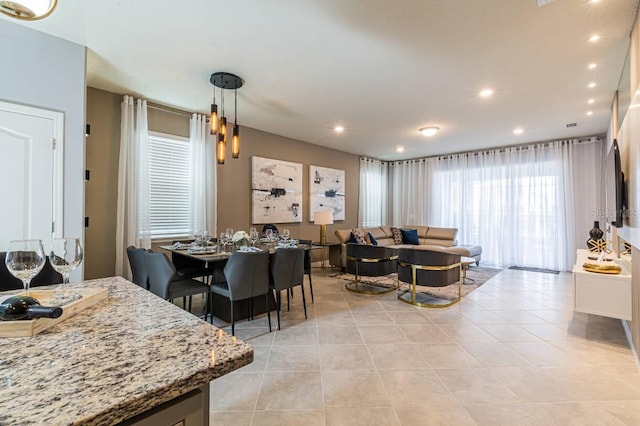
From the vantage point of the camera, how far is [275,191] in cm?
585

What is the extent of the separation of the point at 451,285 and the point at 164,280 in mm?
4345

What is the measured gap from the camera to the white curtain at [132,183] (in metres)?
3.91

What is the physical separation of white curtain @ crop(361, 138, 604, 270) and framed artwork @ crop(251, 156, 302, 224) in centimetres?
378

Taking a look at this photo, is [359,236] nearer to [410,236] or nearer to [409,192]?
[410,236]

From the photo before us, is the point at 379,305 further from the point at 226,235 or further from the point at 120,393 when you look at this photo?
the point at 120,393

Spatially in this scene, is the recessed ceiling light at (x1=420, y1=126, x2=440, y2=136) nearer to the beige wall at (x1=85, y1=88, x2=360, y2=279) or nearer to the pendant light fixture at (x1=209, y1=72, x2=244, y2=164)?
the beige wall at (x1=85, y1=88, x2=360, y2=279)

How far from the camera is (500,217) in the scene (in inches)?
272

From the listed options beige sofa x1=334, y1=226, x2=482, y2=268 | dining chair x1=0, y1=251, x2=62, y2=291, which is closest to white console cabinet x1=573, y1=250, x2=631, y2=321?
beige sofa x1=334, y1=226, x2=482, y2=268

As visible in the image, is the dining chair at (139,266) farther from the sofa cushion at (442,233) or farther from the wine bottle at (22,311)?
the sofa cushion at (442,233)

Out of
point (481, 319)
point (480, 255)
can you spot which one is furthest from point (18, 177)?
A: point (480, 255)

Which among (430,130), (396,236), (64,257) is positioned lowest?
(396,236)

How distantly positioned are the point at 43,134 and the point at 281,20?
7.80 feet

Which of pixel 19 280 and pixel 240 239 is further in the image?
pixel 240 239

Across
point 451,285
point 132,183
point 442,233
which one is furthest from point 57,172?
point 442,233
